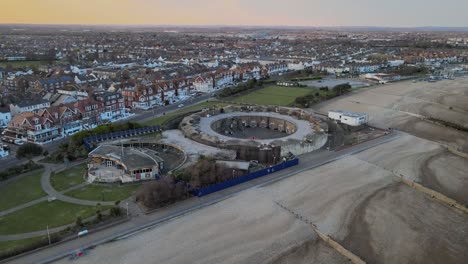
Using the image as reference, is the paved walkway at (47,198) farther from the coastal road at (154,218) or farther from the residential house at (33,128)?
the residential house at (33,128)

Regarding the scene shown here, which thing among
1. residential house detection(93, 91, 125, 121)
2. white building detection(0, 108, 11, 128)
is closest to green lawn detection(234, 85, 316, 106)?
residential house detection(93, 91, 125, 121)

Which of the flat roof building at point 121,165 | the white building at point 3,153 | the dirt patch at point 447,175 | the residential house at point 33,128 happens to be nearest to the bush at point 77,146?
the flat roof building at point 121,165

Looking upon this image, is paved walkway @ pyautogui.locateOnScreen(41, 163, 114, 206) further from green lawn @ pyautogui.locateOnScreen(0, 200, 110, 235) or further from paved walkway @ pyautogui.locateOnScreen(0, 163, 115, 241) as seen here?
green lawn @ pyautogui.locateOnScreen(0, 200, 110, 235)

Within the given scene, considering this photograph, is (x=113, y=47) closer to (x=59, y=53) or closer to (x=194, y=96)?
(x=59, y=53)

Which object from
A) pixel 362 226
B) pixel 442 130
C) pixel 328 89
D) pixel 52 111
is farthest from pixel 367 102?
pixel 52 111

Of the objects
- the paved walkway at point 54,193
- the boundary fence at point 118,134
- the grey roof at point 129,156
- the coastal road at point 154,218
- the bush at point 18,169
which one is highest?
the grey roof at point 129,156
